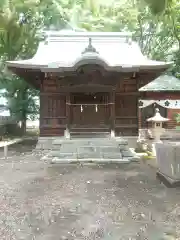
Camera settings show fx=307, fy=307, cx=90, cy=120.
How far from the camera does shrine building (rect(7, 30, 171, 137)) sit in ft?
49.0

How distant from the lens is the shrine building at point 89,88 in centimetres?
1493

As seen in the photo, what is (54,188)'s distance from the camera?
755 centimetres

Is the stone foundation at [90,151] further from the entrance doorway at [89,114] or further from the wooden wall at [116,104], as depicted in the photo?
the wooden wall at [116,104]

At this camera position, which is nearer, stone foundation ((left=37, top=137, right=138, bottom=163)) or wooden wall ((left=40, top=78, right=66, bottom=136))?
stone foundation ((left=37, top=137, right=138, bottom=163))

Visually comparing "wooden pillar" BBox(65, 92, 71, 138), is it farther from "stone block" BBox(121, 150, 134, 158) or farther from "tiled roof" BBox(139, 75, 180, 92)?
"tiled roof" BBox(139, 75, 180, 92)

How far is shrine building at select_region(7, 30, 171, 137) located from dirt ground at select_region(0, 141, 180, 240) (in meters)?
6.06

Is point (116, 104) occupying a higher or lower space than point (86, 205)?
higher

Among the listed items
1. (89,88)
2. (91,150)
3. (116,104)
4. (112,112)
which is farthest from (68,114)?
(91,150)

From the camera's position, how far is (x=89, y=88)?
15.9 m

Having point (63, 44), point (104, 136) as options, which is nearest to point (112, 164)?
point (104, 136)

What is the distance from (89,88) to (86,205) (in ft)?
34.3

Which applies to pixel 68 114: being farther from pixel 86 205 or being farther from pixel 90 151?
pixel 86 205

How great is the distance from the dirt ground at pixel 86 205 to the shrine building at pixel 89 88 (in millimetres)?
6056

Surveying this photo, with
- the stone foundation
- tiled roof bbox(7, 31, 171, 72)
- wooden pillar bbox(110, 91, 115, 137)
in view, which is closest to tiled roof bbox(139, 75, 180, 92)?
tiled roof bbox(7, 31, 171, 72)
